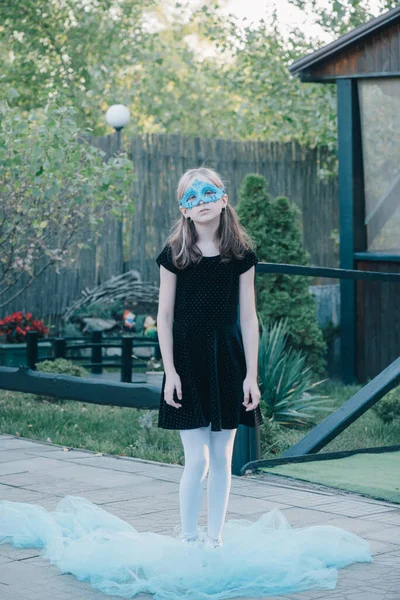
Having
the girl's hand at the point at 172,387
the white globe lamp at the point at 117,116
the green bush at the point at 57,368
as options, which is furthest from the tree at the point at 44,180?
the girl's hand at the point at 172,387

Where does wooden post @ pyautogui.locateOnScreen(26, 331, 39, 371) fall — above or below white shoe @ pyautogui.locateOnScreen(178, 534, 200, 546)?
above

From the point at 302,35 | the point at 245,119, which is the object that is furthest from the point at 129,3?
the point at 302,35

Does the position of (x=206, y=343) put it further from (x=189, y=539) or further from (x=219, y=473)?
(x=189, y=539)

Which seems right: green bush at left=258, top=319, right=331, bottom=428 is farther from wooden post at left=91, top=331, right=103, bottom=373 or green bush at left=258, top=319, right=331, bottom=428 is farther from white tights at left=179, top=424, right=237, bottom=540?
white tights at left=179, top=424, right=237, bottom=540

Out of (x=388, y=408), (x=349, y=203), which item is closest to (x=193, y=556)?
(x=388, y=408)

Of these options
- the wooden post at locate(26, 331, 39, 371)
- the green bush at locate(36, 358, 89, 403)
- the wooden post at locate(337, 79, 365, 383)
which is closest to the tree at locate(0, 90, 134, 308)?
the wooden post at locate(26, 331, 39, 371)

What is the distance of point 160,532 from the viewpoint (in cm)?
528

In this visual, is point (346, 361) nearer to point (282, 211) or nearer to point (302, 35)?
point (282, 211)

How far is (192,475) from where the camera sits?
4750 mm

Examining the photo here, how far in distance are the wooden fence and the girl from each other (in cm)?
834

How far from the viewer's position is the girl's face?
4.82 m

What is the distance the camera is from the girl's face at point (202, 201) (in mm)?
4816

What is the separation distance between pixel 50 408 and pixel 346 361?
11.7 ft

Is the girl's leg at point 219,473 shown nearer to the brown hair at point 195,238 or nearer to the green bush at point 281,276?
the brown hair at point 195,238
